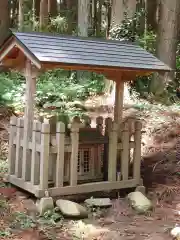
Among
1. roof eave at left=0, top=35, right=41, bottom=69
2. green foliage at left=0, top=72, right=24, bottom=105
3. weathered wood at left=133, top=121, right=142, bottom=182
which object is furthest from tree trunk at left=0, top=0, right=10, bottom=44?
weathered wood at left=133, top=121, right=142, bottom=182

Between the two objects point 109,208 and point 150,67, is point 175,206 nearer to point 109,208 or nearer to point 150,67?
point 109,208

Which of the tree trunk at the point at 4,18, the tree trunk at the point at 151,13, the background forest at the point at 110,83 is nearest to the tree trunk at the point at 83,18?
the background forest at the point at 110,83

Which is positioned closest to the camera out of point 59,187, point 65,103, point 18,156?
point 59,187

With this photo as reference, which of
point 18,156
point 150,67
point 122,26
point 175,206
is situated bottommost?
point 175,206

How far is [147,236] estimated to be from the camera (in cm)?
582

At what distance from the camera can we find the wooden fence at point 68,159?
6605 mm

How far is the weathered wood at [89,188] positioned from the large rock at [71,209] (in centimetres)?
20

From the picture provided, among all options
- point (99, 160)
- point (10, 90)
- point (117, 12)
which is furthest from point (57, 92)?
point (99, 160)

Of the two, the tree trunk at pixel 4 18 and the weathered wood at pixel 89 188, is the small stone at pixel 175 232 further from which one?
the tree trunk at pixel 4 18

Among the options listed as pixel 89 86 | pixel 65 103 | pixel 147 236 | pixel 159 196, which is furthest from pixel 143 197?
pixel 89 86

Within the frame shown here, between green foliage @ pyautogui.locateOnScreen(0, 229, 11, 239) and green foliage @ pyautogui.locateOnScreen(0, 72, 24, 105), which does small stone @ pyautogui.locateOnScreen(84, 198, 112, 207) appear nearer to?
green foliage @ pyautogui.locateOnScreen(0, 229, 11, 239)

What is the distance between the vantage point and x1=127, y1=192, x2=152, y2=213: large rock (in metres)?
6.77

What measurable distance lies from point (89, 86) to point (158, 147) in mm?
4784

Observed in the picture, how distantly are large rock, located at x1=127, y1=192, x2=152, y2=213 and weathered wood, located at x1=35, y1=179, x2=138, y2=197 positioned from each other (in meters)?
0.33
